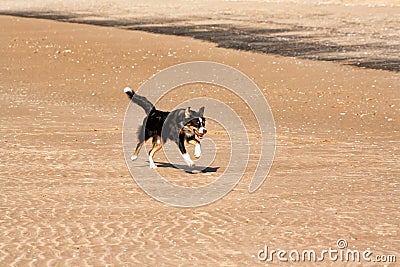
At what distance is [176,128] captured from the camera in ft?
41.1

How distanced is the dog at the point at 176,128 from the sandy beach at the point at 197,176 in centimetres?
40

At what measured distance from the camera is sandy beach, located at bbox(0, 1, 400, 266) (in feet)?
29.0

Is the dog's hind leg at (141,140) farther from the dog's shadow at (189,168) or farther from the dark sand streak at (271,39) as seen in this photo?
the dark sand streak at (271,39)

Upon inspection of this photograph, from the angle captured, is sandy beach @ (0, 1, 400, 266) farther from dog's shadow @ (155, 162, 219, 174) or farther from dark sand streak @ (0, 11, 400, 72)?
dark sand streak @ (0, 11, 400, 72)

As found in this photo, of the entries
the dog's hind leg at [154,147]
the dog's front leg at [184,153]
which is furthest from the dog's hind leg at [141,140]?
the dog's front leg at [184,153]

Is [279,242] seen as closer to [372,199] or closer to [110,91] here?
[372,199]

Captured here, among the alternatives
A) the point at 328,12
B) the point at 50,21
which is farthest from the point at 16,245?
the point at 328,12

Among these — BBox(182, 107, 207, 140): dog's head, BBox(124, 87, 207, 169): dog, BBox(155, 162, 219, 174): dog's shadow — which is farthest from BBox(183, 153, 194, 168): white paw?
BBox(182, 107, 207, 140): dog's head

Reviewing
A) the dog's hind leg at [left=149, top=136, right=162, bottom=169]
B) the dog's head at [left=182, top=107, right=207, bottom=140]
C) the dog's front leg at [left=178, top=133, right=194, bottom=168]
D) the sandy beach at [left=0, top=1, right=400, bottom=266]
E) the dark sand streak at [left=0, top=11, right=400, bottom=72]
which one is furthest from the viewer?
the dark sand streak at [left=0, top=11, right=400, bottom=72]

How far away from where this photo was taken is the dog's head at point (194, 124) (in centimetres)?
1215

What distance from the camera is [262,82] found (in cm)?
2511

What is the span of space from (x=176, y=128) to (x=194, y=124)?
0.42 m

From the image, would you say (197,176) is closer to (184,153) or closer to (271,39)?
(184,153)

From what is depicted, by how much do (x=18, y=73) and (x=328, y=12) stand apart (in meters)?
23.5
